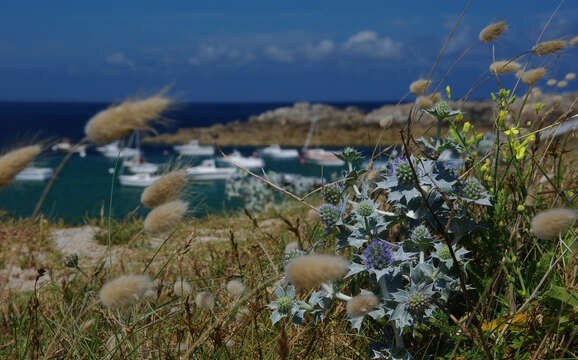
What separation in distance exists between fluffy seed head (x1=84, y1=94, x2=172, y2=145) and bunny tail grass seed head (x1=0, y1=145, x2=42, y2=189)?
0.21 meters

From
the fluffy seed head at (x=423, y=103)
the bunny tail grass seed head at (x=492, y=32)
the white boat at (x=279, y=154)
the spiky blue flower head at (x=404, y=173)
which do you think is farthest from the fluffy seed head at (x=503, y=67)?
the white boat at (x=279, y=154)

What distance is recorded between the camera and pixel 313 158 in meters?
33.8

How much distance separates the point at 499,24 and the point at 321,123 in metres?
48.7

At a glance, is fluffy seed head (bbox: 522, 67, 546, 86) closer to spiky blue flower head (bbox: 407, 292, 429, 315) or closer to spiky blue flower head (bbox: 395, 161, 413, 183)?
spiky blue flower head (bbox: 395, 161, 413, 183)

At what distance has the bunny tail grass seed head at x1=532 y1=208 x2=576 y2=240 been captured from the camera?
106 cm

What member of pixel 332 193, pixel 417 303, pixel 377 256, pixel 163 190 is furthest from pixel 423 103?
pixel 163 190

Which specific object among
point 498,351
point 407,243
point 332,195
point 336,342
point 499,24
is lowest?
point 336,342

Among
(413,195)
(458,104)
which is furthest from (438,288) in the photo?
(458,104)

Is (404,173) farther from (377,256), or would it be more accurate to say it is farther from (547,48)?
(547,48)

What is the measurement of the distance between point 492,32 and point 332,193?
38.5 inches

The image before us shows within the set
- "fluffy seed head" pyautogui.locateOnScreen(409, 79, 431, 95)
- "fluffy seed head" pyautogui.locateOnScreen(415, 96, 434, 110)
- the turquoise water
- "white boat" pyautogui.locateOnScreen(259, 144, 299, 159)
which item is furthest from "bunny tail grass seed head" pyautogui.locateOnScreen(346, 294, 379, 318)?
"white boat" pyautogui.locateOnScreen(259, 144, 299, 159)

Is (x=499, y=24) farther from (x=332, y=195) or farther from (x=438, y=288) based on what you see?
(x=438, y=288)

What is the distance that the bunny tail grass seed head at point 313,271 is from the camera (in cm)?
84

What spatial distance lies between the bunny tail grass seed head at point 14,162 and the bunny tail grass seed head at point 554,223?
62.5 inches
